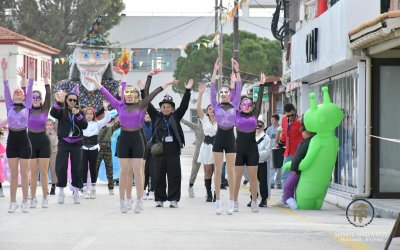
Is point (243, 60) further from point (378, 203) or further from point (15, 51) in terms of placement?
point (378, 203)

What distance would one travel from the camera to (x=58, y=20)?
79312mm

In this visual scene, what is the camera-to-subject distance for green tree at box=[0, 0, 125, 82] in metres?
79.9

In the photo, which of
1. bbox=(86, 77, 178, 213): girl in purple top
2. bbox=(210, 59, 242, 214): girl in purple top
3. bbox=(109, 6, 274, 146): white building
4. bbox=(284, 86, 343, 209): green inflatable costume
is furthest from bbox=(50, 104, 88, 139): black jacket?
bbox=(109, 6, 274, 146): white building

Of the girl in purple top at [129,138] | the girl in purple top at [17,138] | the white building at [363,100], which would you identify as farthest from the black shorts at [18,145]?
the white building at [363,100]

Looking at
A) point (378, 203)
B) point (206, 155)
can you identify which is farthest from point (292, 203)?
point (206, 155)

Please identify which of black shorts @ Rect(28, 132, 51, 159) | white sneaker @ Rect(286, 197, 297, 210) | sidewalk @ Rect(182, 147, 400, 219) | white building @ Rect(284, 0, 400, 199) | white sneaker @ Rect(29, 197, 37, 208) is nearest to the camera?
sidewalk @ Rect(182, 147, 400, 219)

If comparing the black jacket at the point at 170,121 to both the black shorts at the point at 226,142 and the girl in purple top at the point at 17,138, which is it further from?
the girl in purple top at the point at 17,138

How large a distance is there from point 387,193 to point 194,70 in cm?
6837

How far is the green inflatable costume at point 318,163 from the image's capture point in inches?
760

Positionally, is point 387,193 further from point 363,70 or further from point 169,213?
point 169,213

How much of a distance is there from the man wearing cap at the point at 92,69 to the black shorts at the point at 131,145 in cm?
2361

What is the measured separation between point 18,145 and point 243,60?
217 ft

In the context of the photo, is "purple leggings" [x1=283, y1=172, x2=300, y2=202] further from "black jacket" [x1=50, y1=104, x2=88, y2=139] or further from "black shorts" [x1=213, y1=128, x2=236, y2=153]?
"black jacket" [x1=50, y1=104, x2=88, y2=139]

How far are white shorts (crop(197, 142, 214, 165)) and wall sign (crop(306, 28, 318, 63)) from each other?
13.9ft
